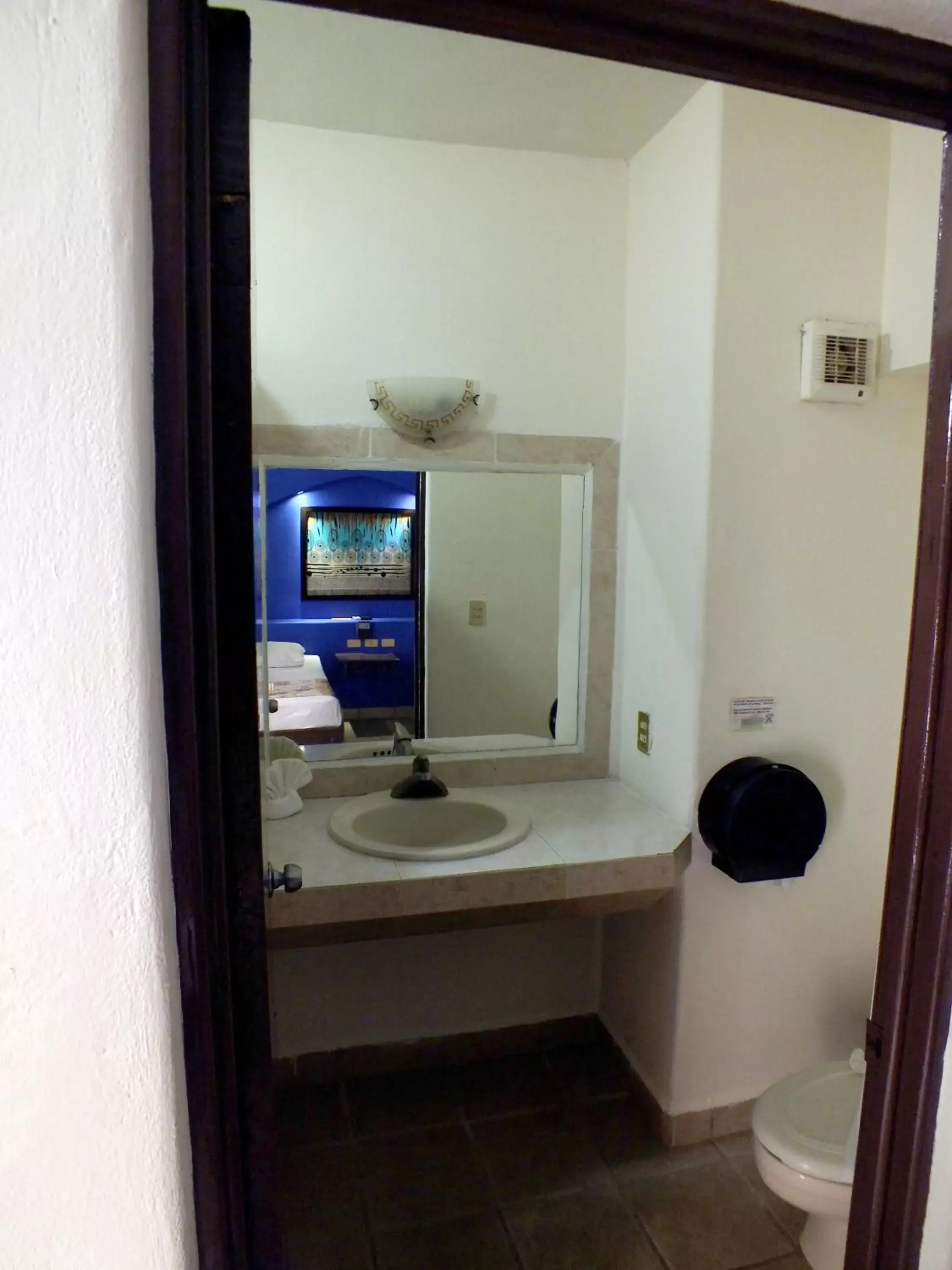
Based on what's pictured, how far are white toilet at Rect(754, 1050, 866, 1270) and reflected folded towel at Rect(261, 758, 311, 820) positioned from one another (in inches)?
50.2

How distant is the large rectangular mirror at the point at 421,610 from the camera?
2.23 m

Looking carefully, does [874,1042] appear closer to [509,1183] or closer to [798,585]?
[798,585]

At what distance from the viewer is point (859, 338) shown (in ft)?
6.23

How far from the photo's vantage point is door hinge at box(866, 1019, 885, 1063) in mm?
968

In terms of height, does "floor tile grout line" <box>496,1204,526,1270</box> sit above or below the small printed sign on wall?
below

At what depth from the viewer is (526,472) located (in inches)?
90.3

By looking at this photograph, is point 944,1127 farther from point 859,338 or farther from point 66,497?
point 859,338

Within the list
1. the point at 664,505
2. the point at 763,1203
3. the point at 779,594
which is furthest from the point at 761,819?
the point at 763,1203

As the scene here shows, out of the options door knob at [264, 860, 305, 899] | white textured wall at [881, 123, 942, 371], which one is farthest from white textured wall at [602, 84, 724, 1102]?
door knob at [264, 860, 305, 899]

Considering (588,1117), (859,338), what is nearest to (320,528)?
(859,338)

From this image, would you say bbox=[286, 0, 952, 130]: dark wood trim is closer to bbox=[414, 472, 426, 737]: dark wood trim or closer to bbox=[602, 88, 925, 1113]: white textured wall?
bbox=[602, 88, 925, 1113]: white textured wall

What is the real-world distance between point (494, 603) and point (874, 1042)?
160 cm

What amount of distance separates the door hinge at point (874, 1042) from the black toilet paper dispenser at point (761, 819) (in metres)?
0.90

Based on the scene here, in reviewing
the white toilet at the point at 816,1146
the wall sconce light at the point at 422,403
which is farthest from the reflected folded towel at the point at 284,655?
the white toilet at the point at 816,1146
